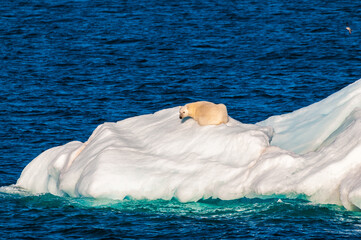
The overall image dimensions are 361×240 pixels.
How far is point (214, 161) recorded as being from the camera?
21.2m

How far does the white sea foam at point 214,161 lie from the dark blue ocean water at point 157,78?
41cm

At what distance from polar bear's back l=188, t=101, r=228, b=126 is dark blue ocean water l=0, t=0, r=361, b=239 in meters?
2.78

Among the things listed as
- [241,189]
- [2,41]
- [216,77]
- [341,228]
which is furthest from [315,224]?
[2,41]

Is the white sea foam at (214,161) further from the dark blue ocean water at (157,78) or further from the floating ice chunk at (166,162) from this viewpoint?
the dark blue ocean water at (157,78)

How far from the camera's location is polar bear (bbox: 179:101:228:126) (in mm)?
22234

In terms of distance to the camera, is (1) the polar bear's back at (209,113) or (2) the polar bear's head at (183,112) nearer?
(1) the polar bear's back at (209,113)

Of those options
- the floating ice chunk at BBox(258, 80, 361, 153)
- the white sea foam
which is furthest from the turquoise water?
the floating ice chunk at BBox(258, 80, 361, 153)

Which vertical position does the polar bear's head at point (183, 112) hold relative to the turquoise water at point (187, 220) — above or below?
above

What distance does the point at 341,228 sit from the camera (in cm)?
1862

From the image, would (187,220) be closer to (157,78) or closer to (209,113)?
(209,113)

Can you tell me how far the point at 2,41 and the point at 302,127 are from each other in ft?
105

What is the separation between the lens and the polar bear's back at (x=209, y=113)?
22.2 m

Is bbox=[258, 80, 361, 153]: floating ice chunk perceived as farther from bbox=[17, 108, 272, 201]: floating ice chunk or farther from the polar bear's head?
the polar bear's head

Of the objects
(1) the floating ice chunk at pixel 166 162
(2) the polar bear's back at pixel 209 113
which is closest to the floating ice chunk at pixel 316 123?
(1) the floating ice chunk at pixel 166 162
